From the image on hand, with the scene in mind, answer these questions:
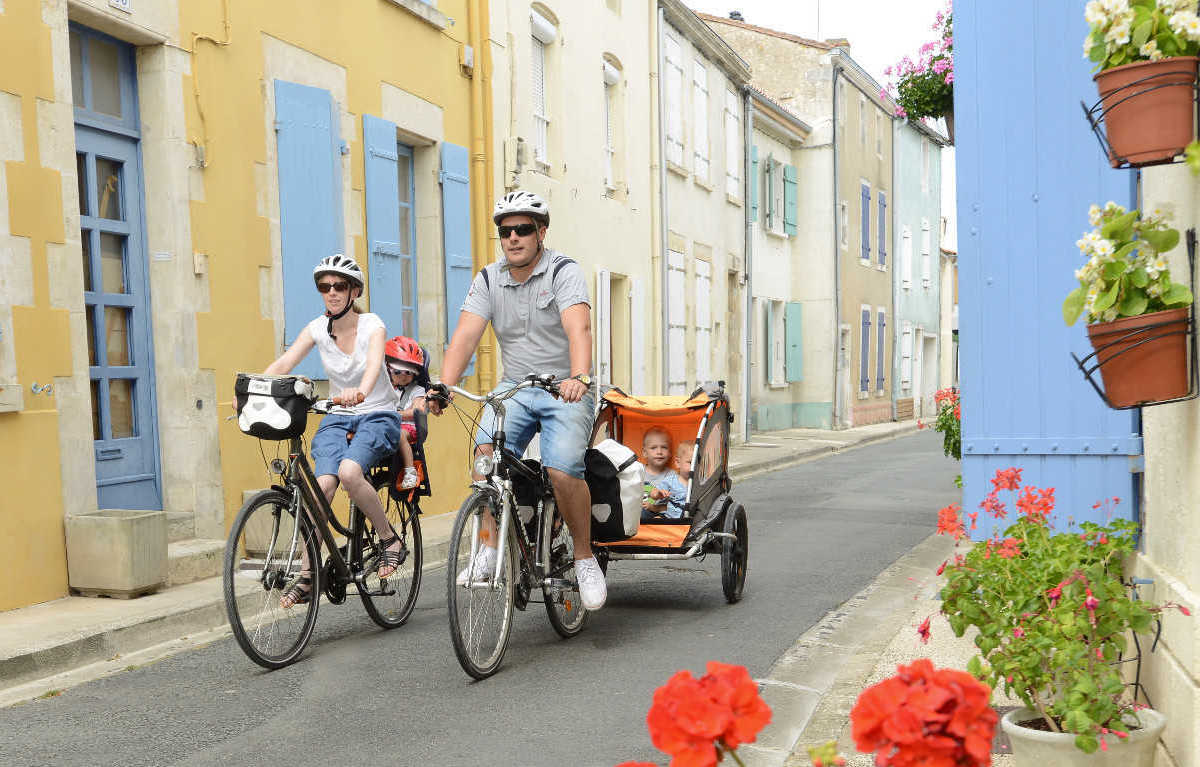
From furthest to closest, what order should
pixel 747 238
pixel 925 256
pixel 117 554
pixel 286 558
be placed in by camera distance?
pixel 925 256
pixel 747 238
pixel 117 554
pixel 286 558

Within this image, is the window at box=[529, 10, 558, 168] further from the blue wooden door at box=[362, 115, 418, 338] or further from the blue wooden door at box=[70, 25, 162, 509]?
the blue wooden door at box=[70, 25, 162, 509]

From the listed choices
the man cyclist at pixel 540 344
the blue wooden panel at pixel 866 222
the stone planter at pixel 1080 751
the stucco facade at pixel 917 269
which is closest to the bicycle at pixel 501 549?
the man cyclist at pixel 540 344

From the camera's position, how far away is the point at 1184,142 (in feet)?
9.83

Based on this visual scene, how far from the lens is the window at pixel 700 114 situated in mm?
19656

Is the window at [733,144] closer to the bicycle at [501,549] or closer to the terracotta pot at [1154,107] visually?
the bicycle at [501,549]

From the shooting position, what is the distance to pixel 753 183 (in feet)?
76.4

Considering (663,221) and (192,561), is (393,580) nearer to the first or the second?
(192,561)

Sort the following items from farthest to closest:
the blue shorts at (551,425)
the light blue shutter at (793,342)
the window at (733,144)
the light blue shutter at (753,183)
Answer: the light blue shutter at (793,342)
the light blue shutter at (753,183)
the window at (733,144)
the blue shorts at (551,425)

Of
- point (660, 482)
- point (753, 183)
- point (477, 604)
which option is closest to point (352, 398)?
point (477, 604)

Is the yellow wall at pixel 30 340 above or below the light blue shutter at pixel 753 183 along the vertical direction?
below

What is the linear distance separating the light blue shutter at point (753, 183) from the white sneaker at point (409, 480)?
1775cm

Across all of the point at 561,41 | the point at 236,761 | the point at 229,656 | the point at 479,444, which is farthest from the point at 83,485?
the point at 561,41

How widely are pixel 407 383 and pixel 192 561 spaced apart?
2100mm

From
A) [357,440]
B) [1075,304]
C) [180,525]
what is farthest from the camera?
[180,525]
